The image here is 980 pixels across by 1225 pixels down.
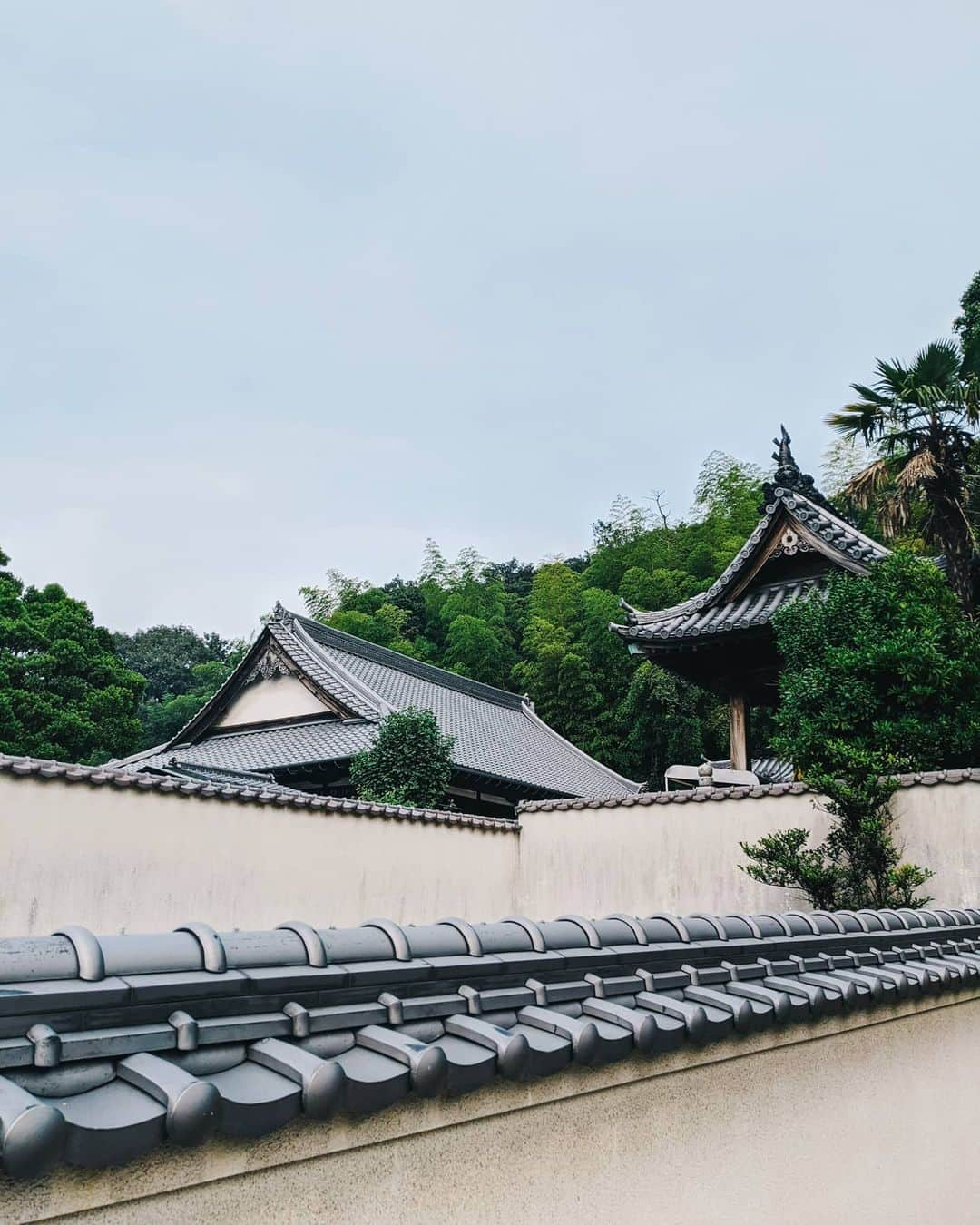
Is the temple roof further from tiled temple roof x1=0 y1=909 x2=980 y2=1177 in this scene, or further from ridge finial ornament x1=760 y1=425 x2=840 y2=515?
tiled temple roof x1=0 y1=909 x2=980 y2=1177

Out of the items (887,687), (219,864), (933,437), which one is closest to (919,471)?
(933,437)

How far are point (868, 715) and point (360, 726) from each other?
9276 millimetres

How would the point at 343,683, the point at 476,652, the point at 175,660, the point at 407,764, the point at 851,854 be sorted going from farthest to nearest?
the point at 175,660 < the point at 476,652 < the point at 343,683 < the point at 407,764 < the point at 851,854

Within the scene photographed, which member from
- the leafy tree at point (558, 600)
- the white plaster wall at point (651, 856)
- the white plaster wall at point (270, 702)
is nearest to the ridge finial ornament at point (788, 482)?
the white plaster wall at point (651, 856)

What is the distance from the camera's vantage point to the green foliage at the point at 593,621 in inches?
1021

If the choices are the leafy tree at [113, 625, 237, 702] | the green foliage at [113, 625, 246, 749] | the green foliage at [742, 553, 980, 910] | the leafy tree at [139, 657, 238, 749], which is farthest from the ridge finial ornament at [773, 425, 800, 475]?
the leafy tree at [113, 625, 237, 702]

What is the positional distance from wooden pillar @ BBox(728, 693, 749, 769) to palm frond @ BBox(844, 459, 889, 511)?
3863 millimetres

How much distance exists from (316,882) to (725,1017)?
23.9 ft

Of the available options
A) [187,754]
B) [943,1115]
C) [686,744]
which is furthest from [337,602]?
[943,1115]

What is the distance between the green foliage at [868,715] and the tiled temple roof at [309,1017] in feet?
17.6

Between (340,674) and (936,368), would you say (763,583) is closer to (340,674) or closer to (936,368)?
(936,368)

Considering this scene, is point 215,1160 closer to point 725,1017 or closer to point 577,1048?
point 577,1048

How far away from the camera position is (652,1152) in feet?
8.55

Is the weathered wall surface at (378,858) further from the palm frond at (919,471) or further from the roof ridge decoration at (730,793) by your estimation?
the palm frond at (919,471)
